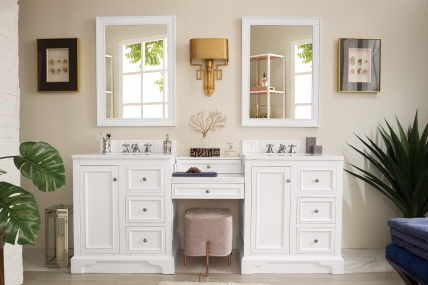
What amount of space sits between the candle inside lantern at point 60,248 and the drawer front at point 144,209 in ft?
2.15

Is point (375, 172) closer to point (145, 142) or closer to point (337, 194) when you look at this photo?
point (337, 194)

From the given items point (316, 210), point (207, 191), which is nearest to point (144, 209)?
point (207, 191)

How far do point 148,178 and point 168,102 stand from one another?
0.86m

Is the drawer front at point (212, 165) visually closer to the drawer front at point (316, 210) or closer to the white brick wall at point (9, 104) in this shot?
the drawer front at point (316, 210)

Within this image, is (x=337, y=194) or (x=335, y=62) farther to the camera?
(x=335, y=62)

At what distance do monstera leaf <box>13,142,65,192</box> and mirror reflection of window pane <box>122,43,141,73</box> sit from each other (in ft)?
5.33

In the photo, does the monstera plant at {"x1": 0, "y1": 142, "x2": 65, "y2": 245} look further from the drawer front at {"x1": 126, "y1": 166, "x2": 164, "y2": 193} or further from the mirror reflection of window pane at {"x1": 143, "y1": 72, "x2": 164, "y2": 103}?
the mirror reflection of window pane at {"x1": 143, "y1": 72, "x2": 164, "y2": 103}

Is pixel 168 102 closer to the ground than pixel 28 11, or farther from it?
closer to the ground

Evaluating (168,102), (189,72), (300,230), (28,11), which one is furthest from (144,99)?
(300,230)

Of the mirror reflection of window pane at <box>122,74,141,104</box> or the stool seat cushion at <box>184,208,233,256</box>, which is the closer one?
the stool seat cushion at <box>184,208,233,256</box>

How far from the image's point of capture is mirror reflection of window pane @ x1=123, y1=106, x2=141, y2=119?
11.4ft

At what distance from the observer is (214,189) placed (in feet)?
9.64

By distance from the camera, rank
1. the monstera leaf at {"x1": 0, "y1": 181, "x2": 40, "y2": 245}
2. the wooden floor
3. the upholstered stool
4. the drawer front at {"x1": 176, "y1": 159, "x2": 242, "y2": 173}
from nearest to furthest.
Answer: the monstera leaf at {"x1": 0, "y1": 181, "x2": 40, "y2": 245} → the wooden floor → the upholstered stool → the drawer front at {"x1": 176, "y1": 159, "x2": 242, "y2": 173}

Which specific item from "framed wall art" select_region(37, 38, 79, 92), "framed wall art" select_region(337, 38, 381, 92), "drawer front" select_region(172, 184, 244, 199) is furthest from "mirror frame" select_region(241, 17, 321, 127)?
"framed wall art" select_region(37, 38, 79, 92)
